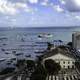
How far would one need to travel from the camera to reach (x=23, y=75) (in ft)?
61.7

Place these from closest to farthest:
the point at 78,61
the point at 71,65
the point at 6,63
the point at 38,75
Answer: the point at 38,75, the point at 71,65, the point at 78,61, the point at 6,63

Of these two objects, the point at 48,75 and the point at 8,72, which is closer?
the point at 48,75

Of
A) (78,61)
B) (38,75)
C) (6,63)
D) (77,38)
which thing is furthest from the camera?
(77,38)

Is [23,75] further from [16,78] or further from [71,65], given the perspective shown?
[71,65]

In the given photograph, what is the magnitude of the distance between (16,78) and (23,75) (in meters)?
1.03

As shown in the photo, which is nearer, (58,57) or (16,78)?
(16,78)

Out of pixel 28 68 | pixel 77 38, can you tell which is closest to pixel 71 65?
pixel 28 68

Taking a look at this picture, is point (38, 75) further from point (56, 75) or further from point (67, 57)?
point (67, 57)

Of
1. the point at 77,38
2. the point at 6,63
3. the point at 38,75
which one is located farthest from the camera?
the point at 77,38

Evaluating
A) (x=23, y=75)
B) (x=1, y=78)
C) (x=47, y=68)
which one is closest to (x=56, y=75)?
(x=47, y=68)

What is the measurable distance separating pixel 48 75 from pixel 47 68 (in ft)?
2.64

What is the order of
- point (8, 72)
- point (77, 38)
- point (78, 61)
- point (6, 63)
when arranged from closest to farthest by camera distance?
point (8, 72) → point (78, 61) → point (6, 63) → point (77, 38)

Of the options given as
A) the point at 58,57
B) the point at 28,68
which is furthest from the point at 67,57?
the point at 28,68

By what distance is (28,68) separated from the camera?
2158cm
